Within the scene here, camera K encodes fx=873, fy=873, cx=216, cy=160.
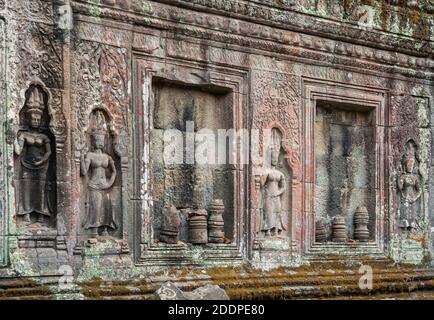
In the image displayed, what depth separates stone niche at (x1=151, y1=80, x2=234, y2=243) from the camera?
32.8ft

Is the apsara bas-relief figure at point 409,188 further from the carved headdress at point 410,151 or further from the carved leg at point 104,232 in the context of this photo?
the carved leg at point 104,232

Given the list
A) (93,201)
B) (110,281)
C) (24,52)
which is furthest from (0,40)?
(110,281)

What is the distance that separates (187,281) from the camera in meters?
9.62

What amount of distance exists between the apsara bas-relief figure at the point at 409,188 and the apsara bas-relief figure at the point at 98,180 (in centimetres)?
503

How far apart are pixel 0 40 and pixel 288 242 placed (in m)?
4.66

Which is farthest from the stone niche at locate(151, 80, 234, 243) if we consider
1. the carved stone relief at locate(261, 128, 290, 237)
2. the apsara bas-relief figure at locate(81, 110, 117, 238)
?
the apsara bas-relief figure at locate(81, 110, 117, 238)

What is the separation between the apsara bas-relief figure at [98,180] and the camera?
356 inches

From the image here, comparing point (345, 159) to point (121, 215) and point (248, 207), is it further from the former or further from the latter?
point (121, 215)

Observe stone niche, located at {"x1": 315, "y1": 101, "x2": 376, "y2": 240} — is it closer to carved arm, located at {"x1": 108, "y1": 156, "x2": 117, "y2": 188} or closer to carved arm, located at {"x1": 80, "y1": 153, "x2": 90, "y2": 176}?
carved arm, located at {"x1": 108, "y1": 156, "x2": 117, "y2": 188}

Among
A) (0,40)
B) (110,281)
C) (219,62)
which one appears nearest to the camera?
(0,40)

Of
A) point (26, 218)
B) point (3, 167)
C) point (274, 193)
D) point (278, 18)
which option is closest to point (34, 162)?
point (3, 167)

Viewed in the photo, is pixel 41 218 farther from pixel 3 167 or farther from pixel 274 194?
pixel 274 194

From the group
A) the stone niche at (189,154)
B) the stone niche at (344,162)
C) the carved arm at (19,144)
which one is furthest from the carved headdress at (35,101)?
the stone niche at (344,162)

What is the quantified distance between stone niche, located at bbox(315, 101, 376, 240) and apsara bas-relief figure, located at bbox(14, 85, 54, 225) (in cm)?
441
